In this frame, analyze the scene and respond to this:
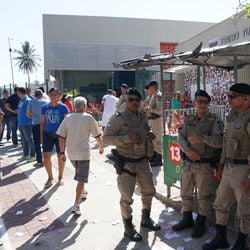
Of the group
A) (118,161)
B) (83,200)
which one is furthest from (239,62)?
(83,200)

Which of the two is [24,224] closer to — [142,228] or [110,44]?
[142,228]

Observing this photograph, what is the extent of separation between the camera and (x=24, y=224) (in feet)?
16.8

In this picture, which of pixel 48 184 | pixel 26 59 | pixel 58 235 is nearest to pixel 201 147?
pixel 58 235

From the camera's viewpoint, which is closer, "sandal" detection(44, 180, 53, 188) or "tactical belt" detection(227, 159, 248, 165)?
"tactical belt" detection(227, 159, 248, 165)

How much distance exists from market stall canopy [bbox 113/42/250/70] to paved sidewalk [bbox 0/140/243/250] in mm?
2092

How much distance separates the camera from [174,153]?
17.9 ft

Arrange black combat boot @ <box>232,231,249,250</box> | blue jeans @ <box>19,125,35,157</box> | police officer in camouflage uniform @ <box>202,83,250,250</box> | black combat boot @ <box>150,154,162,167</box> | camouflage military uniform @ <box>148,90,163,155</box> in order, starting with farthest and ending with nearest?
blue jeans @ <box>19,125,35,157</box> < black combat boot @ <box>150,154,162,167</box> < camouflage military uniform @ <box>148,90,163,155</box> < black combat boot @ <box>232,231,249,250</box> < police officer in camouflage uniform @ <box>202,83,250,250</box>

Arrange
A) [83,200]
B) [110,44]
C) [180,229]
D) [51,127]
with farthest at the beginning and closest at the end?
[110,44] < [51,127] < [83,200] < [180,229]

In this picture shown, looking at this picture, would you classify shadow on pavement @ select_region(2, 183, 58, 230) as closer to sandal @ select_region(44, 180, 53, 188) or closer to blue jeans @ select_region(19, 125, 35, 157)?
sandal @ select_region(44, 180, 53, 188)

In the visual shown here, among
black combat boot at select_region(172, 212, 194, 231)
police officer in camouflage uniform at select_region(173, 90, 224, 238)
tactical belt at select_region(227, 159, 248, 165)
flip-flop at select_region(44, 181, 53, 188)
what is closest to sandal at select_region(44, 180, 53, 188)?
flip-flop at select_region(44, 181, 53, 188)

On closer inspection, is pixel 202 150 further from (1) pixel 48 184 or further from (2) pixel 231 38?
(2) pixel 231 38

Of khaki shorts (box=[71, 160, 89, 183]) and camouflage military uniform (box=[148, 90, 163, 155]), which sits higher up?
camouflage military uniform (box=[148, 90, 163, 155])

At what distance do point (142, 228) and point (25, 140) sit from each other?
5.50 m

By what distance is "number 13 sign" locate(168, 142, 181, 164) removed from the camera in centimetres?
533
